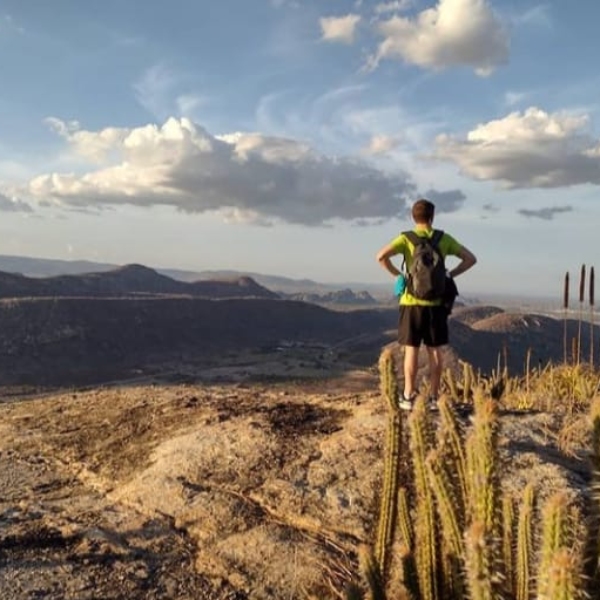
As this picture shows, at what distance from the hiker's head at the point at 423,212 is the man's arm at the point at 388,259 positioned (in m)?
0.31

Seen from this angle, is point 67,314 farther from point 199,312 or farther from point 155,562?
point 155,562

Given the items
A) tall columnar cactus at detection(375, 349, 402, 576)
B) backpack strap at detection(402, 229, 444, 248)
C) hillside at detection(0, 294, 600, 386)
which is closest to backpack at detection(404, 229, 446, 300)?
backpack strap at detection(402, 229, 444, 248)

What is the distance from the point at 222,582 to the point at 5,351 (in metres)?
78.0

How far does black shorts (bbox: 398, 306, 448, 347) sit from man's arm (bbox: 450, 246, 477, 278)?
43 centimetres

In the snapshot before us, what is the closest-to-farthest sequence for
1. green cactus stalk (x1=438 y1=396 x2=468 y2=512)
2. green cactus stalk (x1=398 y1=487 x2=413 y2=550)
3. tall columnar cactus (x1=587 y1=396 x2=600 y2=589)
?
1. tall columnar cactus (x1=587 y1=396 x2=600 y2=589)
2. green cactus stalk (x1=438 y1=396 x2=468 y2=512)
3. green cactus stalk (x1=398 y1=487 x2=413 y2=550)

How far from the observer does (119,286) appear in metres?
145

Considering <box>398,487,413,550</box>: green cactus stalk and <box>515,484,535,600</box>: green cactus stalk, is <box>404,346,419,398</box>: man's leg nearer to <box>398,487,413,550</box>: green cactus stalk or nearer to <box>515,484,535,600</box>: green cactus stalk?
<box>398,487,413,550</box>: green cactus stalk

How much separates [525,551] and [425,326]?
10.2 ft

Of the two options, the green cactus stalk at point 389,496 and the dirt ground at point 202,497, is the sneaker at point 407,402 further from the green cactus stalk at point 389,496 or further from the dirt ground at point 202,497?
the green cactus stalk at point 389,496

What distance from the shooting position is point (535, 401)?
20.4 feet

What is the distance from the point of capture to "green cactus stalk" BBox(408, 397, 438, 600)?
2859 mm

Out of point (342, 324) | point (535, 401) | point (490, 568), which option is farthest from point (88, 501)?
point (342, 324)

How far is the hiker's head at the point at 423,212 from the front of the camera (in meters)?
5.61

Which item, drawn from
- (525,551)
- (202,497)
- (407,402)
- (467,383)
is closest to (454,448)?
(525,551)
